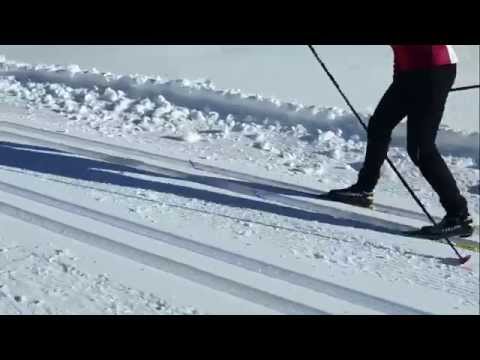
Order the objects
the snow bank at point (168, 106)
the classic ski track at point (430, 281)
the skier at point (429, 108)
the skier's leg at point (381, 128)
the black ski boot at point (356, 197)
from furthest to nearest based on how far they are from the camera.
Answer: the snow bank at point (168, 106) < the black ski boot at point (356, 197) < the skier's leg at point (381, 128) < the skier at point (429, 108) < the classic ski track at point (430, 281)

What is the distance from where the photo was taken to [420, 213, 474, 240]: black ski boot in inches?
124

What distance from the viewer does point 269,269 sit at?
276 cm

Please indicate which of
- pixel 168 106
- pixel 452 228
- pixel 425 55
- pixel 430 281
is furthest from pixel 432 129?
pixel 168 106

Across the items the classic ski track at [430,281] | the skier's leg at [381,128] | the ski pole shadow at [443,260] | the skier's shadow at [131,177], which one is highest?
the skier's leg at [381,128]

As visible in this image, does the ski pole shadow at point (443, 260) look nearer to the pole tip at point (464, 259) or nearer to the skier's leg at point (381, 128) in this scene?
the pole tip at point (464, 259)

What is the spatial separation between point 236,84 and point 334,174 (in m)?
2.33

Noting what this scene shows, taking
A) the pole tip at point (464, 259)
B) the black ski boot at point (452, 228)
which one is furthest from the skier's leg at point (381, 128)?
the pole tip at point (464, 259)

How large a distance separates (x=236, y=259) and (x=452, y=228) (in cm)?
120

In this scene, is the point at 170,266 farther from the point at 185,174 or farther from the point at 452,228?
the point at 452,228

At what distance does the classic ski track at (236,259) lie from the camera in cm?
252

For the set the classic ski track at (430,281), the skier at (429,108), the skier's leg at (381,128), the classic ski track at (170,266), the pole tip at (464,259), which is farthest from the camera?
the skier's leg at (381,128)
